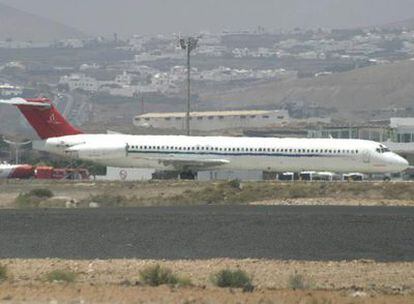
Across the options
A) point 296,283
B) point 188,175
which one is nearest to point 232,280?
point 296,283

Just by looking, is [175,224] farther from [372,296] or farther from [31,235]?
[372,296]

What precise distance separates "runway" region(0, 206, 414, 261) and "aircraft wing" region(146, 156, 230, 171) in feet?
101

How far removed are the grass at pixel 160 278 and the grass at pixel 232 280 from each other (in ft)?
2.03

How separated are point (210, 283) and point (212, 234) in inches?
315

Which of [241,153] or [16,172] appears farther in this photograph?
[16,172]

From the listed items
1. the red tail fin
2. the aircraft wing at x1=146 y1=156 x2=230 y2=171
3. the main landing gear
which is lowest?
the main landing gear

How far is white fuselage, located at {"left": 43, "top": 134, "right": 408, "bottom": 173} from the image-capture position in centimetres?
7156

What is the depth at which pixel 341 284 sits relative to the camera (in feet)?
91.1

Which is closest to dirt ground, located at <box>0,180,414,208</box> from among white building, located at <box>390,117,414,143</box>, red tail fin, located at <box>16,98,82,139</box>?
red tail fin, located at <box>16,98,82,139</box>

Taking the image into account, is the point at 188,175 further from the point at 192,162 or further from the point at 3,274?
the point at 3,274

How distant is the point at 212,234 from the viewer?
35406 mm

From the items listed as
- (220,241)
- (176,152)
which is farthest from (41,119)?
(220,241)

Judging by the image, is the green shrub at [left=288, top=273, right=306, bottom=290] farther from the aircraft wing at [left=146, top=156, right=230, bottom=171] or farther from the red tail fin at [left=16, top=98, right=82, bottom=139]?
the red tail fin at [left=16, top=98, right=82, bottom=139]

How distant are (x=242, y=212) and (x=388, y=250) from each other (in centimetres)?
863
